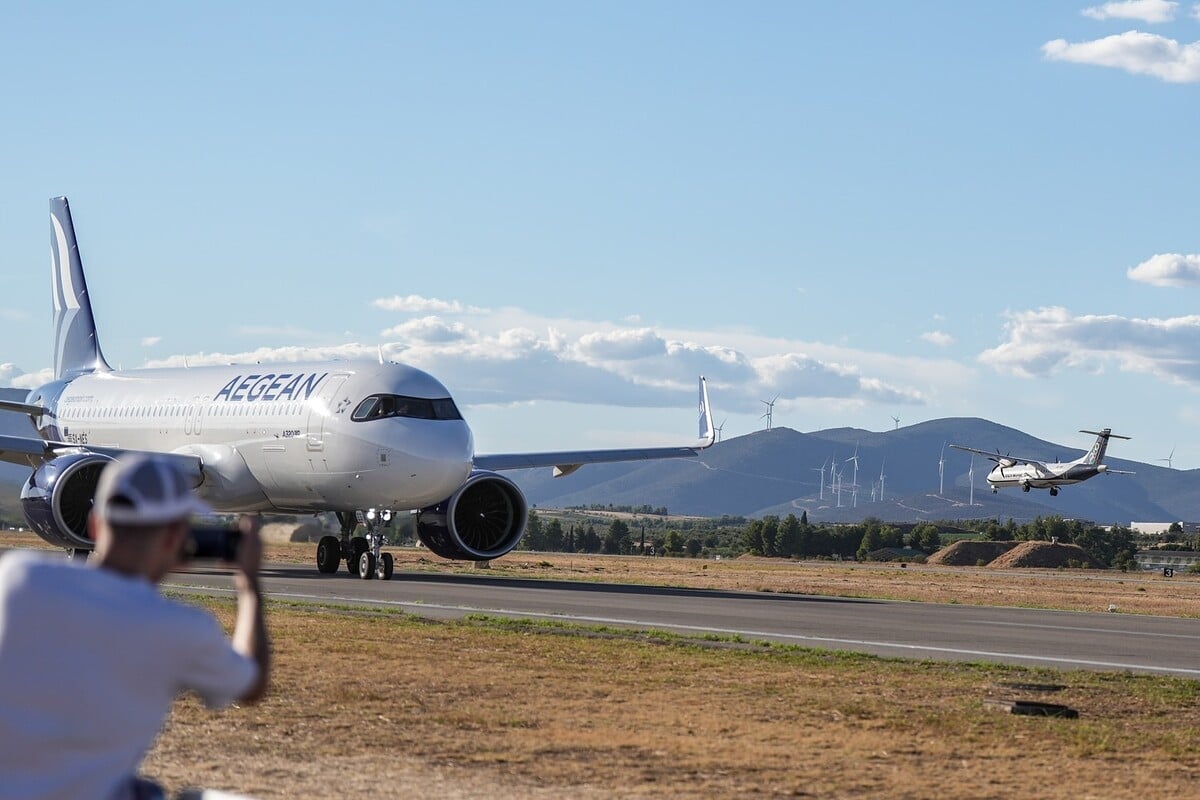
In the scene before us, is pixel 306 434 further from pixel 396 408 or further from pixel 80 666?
pixel 80 666

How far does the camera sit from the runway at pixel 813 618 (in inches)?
808

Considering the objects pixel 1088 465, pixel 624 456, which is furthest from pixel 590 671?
pixel 1088 465

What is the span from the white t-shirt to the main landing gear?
92.1 feet

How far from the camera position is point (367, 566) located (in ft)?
109

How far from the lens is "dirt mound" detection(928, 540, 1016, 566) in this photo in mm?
91250

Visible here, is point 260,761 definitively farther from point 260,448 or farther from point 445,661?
point 260,448

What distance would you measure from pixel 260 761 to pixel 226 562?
5.60 meters

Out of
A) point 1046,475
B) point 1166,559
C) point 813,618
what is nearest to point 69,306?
point 813,618

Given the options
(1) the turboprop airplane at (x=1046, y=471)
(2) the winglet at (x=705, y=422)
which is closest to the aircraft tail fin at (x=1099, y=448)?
(1) the turboprop airplane at (x=1046, y=471)

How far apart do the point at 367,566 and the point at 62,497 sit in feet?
21.3

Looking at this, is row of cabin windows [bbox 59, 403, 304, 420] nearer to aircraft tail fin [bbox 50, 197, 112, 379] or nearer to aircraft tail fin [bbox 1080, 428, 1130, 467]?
aircraft tail fin [bbox 50, 197, 112, 379]

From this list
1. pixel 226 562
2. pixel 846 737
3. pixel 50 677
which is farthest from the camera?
pixel 846 737

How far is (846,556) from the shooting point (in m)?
115

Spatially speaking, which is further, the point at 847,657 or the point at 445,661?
the point at 847,657
